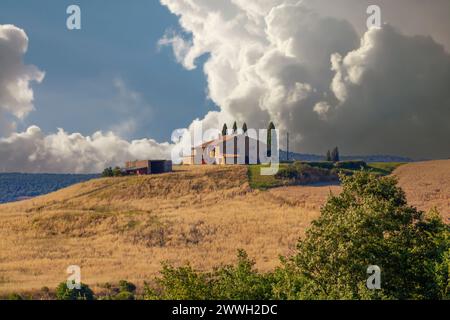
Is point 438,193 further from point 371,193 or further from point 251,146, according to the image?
point 371,193

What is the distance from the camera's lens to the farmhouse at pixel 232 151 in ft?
519

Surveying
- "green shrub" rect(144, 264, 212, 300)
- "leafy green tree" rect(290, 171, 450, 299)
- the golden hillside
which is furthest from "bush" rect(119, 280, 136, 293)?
"green shrub" rect(144, 264, 212, 300)

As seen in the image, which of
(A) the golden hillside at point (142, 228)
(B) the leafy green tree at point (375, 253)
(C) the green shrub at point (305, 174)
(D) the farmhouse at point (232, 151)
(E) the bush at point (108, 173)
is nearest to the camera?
(B) the leafy green tree at point (375, 253)

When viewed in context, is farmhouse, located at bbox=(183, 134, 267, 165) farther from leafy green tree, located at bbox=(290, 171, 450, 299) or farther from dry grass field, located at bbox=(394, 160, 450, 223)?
leafy green tree, located at bbox=(290, 171, 450, 299)

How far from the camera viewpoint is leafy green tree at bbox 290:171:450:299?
28797 mm

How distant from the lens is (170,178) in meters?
136

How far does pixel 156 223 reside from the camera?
314 feet

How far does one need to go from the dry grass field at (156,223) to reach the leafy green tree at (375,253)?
19205 mm

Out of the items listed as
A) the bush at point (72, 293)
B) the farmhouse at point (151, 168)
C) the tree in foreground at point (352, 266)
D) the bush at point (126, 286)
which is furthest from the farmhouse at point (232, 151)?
the tree in foreground at point (352, 266)

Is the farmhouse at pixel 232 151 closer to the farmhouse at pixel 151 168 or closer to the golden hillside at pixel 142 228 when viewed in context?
the farmhouse at pixel 151 168

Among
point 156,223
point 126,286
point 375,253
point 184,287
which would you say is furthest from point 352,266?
point 156,223

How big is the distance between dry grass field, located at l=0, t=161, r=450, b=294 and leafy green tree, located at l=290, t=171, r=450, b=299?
19205mm

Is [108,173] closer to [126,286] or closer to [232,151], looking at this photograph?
[232,151]
